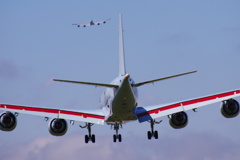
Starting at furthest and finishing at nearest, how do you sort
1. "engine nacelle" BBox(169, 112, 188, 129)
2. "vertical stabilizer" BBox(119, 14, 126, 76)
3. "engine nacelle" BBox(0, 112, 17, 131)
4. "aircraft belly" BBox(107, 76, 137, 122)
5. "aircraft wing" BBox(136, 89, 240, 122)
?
"vertical stabilizer" BBox(119, 14, 126, 76) < "engine nacelle" BBox(169, 112, 188, 129) < "engine nacelle" BBox(0, 112, 17, 131) < "aircraft wing" BBox(136, 89, 240, 122) < "aircraft belly" BBox(107, 76, 137, 122)

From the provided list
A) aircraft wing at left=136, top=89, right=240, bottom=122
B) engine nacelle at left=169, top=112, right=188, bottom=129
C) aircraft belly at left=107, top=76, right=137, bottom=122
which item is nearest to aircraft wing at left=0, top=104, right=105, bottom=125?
aircraft belly at left=107, top=76, right=137, bottom=122

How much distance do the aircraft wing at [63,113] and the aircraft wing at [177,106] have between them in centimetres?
395

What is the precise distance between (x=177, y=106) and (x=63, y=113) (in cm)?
1047

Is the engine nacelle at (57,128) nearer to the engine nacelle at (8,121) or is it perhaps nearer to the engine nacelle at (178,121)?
the engine nacelle at (8,121)

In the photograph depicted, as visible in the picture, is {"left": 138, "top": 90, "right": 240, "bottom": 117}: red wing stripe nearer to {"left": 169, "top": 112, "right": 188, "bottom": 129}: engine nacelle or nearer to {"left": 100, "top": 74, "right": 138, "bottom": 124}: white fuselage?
{"left": 169, "top": 112, "right": 188, "bottom": 129}: engine nacelle

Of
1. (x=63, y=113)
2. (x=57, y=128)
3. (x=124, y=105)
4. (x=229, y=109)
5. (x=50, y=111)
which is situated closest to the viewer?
(x=124, y=105)

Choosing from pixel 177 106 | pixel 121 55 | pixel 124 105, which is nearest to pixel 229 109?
pixel 177 106

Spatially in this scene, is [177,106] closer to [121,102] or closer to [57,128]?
[121,102]

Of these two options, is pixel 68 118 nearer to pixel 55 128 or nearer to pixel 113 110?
pixel 55 128

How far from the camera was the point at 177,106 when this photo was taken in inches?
2849

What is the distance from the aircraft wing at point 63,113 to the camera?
7162 centimetres

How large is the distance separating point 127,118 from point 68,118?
6.29 m

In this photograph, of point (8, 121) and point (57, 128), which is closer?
point (8, 121)

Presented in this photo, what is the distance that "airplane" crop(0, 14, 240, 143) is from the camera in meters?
68.4
